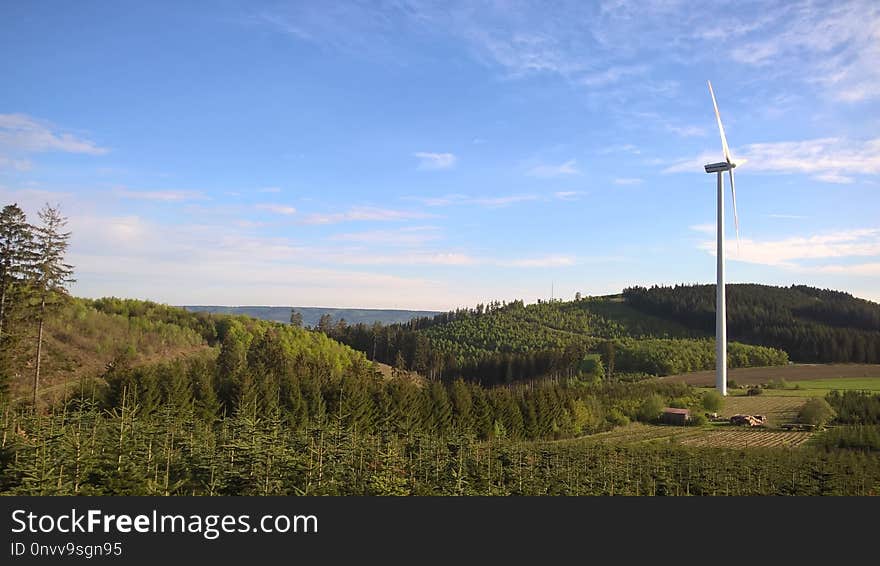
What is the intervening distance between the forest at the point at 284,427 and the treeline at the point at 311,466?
134 millimetres

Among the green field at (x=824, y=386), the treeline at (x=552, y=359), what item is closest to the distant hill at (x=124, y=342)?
the treeline at (x=552, y=359)

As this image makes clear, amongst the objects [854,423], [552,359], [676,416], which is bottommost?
[676,416]

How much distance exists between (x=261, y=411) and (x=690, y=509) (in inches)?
2055

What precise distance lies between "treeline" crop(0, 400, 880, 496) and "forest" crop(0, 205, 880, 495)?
13 centimetres

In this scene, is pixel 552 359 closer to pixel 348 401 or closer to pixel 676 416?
pixel 676 416

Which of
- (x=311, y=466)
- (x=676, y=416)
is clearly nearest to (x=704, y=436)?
(x=676, y=416)

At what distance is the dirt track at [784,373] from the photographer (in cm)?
14075

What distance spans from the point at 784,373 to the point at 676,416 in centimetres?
6322

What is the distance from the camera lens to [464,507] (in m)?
13.0

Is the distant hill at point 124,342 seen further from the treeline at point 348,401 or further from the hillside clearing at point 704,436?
the hillside clearing at point 704,436

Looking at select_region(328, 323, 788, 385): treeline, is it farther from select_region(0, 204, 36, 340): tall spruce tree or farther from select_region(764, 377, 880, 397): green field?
select_region(0, 204, 36, 340): tall spruce tree

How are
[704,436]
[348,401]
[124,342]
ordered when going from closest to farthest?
[348,401] < [704,436] < [124,342]

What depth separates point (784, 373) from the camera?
15000cm

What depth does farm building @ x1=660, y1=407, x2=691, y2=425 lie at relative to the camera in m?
104
